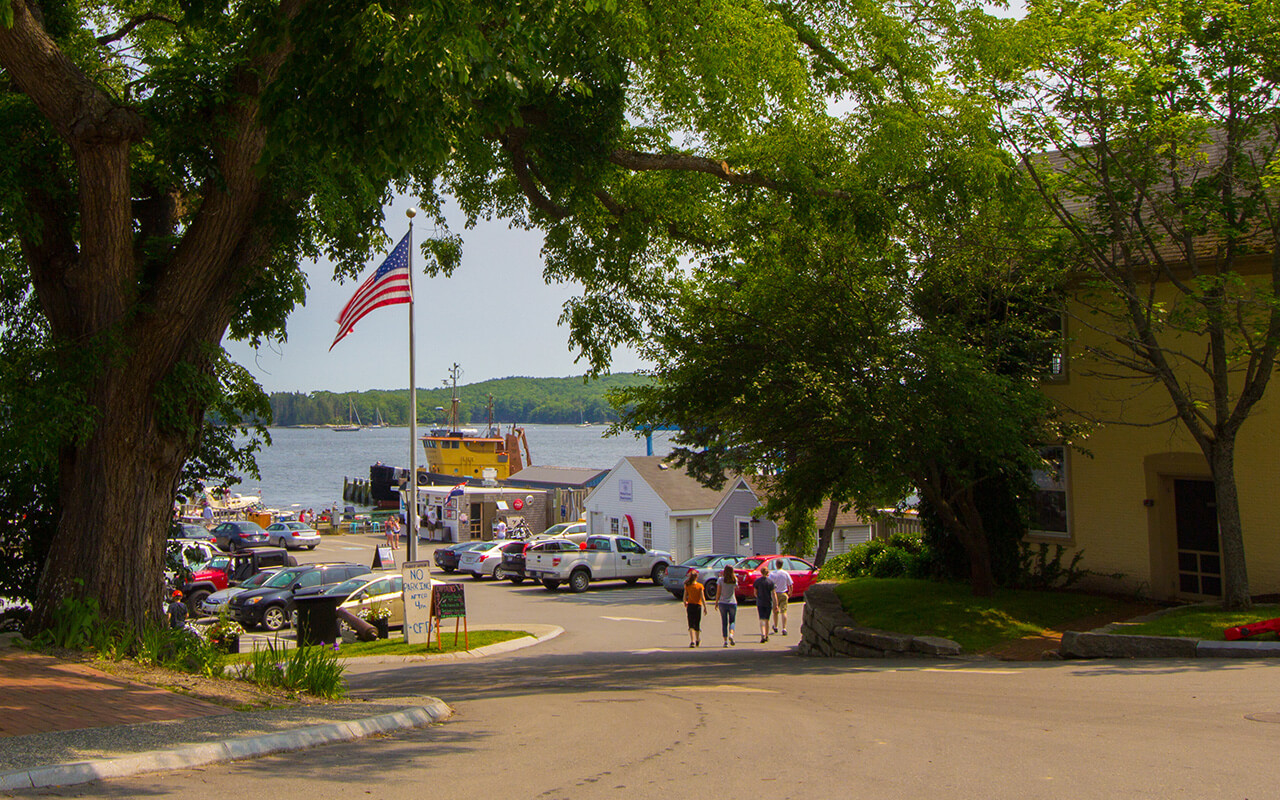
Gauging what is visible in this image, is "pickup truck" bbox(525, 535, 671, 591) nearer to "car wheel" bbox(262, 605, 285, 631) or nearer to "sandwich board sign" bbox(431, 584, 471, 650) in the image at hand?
"car wheel" bbox(262, 605, 285, 631)

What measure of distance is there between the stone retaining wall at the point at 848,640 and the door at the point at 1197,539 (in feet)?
18.7

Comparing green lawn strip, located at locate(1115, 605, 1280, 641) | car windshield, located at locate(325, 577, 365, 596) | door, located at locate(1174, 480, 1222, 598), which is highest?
door, located at locate(1174, 480, 1222, 598)

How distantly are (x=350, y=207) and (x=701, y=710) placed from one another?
6.35 m

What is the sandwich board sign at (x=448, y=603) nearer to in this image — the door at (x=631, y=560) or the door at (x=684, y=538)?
the door at (x=631, y=560)

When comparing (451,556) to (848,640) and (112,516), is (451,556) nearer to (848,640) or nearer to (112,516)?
(848,640)

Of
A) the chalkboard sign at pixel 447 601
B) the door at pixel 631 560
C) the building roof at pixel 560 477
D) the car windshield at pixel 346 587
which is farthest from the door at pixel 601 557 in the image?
the building roof at pixel 560 477

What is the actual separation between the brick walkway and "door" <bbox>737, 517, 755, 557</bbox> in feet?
105

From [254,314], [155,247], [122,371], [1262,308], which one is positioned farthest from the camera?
[1262,308]

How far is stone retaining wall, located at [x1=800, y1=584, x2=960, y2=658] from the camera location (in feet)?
48.2

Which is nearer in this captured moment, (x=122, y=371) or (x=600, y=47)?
(x=122, y=371)

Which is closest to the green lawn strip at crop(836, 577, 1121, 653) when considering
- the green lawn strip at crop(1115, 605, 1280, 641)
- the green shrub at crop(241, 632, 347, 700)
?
the green lawn strip at crop(1115, 605, 1280, 641)

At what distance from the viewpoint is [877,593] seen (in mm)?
19375

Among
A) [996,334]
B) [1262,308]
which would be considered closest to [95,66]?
[996,334]

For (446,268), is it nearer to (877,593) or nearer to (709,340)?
(709,340)
